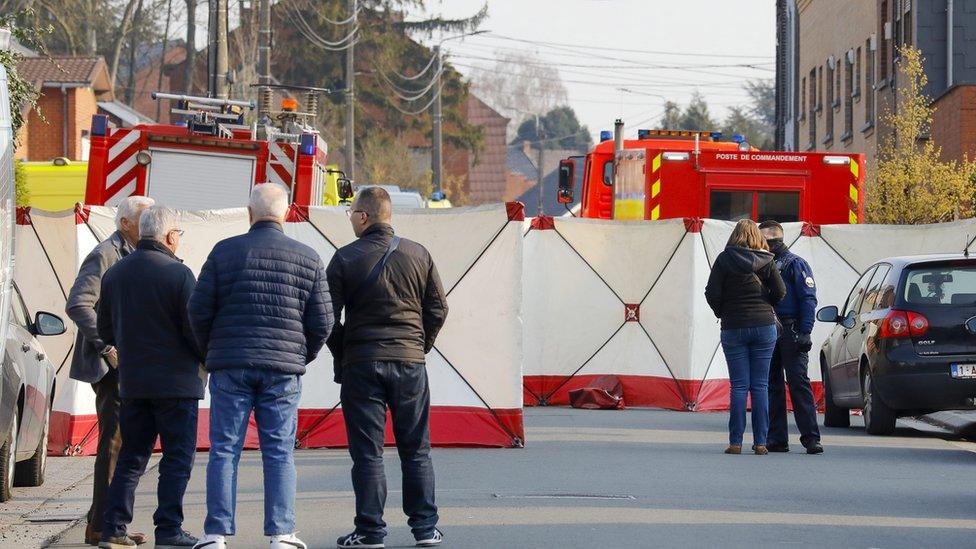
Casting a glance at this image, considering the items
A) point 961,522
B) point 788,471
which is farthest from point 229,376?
point 788,471

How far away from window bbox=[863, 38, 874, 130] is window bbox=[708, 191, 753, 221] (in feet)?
53.9

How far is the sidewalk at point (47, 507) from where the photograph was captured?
382 inches

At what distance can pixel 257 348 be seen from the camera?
8492 mm

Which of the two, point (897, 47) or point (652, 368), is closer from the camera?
point (652, 368)

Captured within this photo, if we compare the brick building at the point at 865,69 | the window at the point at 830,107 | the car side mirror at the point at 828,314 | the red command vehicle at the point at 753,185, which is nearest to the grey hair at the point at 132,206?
the car side mirror at the point at 828,314

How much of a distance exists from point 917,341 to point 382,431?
716cm

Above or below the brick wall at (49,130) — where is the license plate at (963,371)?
below

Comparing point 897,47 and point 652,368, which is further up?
point 897,47

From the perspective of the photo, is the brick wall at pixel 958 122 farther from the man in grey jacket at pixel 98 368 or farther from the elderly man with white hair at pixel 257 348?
the elderly man with white hair at pixel 257 348

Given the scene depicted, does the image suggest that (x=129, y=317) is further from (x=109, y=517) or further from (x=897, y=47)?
(x=897, y=47)

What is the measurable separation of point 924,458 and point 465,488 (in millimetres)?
4082

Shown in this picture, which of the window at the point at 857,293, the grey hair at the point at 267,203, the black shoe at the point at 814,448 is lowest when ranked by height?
the black shoe at the point at 814,448

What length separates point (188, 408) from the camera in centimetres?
891

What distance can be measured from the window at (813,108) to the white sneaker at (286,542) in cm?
3973
